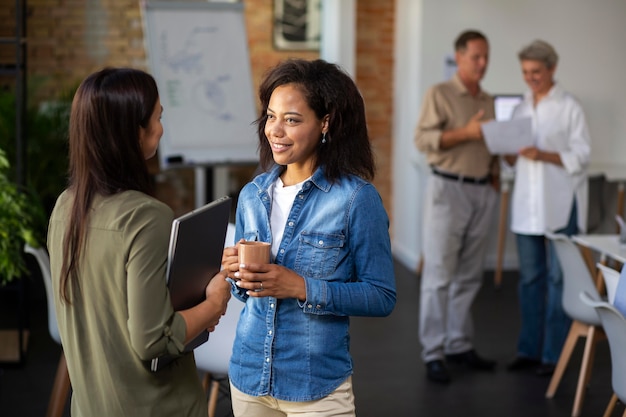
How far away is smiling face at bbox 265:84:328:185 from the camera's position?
1.99m

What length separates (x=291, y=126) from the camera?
1.99m

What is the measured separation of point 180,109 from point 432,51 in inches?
80.5

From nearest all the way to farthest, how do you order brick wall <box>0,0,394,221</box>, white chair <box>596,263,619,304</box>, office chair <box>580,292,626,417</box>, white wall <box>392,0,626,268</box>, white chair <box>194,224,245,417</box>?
office chair <box>580,292,626,417</box> < white chair <box>194,224,245,417</box> < white chair <box>596,263,619,304</box> < white wall <box>392,0,626,268</box> < brick wall <box>0,0,394,221</box>

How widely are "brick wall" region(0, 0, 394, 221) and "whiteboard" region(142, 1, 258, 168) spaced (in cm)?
120

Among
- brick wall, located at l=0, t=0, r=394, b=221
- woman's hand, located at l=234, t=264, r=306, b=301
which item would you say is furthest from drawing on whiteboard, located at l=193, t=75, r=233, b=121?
woman's hand, located at l=234, t=264, r=306, b=301

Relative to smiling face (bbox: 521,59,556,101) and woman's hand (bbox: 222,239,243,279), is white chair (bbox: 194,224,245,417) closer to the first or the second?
woman's hand (bbox: 222,239,243,279)

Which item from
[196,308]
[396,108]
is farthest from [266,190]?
[396,108]

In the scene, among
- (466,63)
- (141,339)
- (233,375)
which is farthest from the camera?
(466,63)

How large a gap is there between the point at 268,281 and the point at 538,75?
310cm

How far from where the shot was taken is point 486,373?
4.58 meters

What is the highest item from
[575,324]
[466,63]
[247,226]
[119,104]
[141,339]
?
[466,63]

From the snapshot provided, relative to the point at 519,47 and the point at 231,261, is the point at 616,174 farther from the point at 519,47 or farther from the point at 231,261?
the point at 231,261

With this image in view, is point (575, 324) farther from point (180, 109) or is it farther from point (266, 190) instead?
point (180, 109)

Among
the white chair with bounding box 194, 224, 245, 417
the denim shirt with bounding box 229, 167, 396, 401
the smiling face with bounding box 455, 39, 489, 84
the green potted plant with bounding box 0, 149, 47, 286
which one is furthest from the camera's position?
the smiling face with bounding box 455, 39, 489, 84
